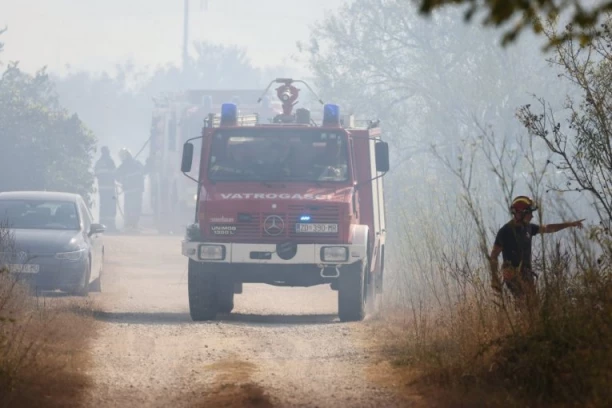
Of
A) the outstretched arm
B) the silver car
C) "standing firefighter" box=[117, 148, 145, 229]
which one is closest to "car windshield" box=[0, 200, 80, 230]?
the silver car

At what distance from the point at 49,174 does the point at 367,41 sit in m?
10.9

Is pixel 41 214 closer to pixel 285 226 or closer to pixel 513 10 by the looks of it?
pixel 285 226

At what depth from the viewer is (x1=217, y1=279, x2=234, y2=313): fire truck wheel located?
54.3ft

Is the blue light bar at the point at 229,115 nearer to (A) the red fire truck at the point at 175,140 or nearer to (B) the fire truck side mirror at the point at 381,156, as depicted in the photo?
(B) the fire truck side mirror at the point at 381,156

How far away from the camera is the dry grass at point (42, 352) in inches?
367

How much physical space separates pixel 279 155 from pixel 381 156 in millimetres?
1304

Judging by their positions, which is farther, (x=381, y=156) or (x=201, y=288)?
(x=381, y=156)

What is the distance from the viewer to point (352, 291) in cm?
1625

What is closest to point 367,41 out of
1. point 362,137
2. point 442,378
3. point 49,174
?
point 49,174

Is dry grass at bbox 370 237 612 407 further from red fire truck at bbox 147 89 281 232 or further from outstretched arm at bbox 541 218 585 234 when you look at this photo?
red fire truck at bbox 147 89 281 232

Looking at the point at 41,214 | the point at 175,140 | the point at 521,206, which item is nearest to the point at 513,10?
the point at 521,206

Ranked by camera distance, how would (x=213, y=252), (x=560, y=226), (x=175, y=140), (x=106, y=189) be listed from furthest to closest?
1. (x=106, y=189)
2. (x=175, y=140)
3. (x=213, y=252)
4. (x=560, y=226)

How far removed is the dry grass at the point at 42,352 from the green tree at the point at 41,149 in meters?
24.5

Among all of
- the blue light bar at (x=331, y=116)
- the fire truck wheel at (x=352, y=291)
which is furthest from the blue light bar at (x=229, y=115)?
the fire truck wheel at (x=352, y=291)
